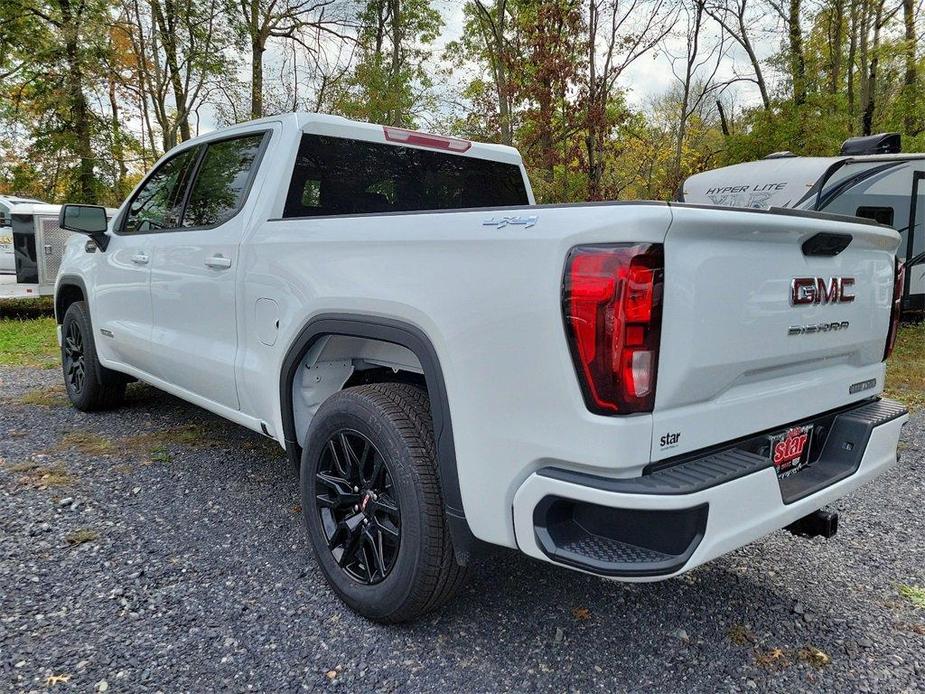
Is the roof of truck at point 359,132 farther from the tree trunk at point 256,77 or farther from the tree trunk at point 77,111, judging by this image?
the tree trunk at point 77,111

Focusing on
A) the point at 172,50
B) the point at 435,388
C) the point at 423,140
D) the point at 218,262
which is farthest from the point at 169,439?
the point at 172,50

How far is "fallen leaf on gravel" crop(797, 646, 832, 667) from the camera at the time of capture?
2.28 m

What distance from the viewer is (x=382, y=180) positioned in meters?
3.58

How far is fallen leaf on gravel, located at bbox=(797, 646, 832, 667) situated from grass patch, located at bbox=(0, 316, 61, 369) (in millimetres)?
7457

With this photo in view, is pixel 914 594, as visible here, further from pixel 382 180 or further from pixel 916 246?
pixel 916 246

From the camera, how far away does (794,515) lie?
2020 millimetres

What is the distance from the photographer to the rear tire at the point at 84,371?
4.83 meters

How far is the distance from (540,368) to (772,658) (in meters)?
1.42

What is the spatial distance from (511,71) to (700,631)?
9431 mm

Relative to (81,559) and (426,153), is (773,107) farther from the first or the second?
(81,559)

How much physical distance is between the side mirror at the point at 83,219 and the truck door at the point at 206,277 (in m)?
0.77

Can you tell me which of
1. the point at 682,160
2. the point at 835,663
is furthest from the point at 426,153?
the point at 682,160

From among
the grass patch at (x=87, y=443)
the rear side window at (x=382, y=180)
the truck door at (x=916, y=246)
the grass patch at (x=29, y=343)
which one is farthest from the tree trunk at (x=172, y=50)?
the truck door at (x=916, y=246)

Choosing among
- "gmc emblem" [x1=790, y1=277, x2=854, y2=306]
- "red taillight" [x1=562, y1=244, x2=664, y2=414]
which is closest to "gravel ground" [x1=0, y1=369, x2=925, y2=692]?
"red taillight" [x1=562, y1=244, x2=664, y2=414]
